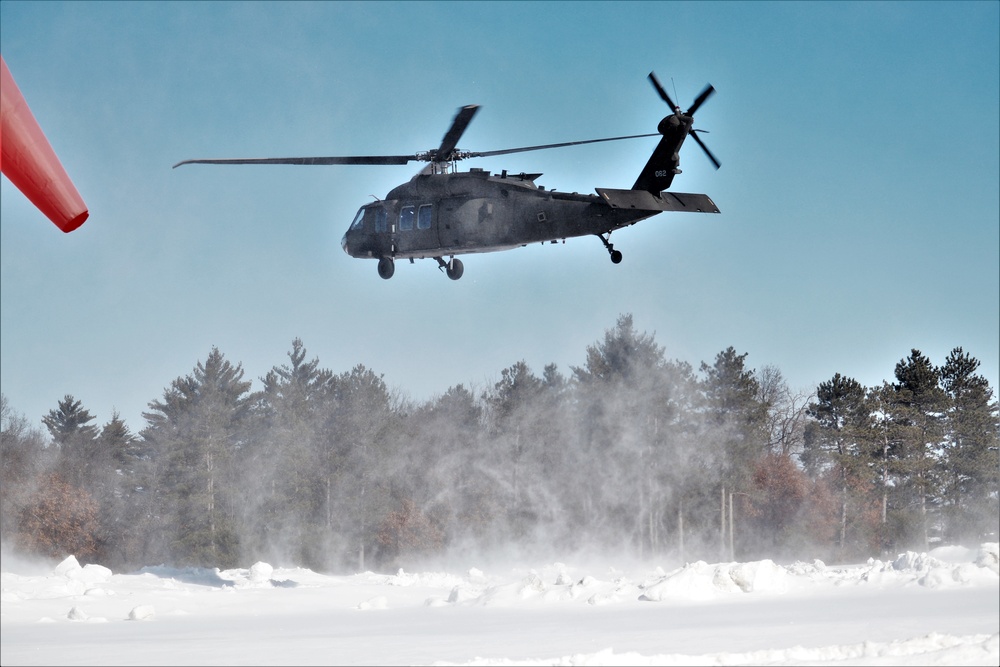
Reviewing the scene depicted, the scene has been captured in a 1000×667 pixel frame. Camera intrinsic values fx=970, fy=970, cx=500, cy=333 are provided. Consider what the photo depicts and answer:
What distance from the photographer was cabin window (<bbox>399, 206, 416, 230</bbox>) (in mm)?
21047

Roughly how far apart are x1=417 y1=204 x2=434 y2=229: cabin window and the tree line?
15.0m

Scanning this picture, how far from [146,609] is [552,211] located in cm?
1128

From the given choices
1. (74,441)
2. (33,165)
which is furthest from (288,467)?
(33,165)

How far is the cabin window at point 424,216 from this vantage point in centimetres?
2078

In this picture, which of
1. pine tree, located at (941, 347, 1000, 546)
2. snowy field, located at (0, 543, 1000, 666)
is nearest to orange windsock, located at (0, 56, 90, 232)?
snowy field, located at (0, 543, 1000, 666)

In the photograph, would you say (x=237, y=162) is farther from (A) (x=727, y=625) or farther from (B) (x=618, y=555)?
(B) (x=618, y=555)

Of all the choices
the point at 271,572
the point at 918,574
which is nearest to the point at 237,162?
the point at 918,574

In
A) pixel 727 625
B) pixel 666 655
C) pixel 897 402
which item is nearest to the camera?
pixel 666 655

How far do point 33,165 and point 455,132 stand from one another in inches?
701

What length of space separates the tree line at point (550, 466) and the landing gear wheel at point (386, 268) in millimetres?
13539

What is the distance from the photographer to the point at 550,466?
44.8 m

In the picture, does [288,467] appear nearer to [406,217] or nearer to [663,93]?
[406,217]

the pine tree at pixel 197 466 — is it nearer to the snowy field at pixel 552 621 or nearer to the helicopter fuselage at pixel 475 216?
the snowy field at pixel 552 621

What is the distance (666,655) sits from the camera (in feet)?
42.1
